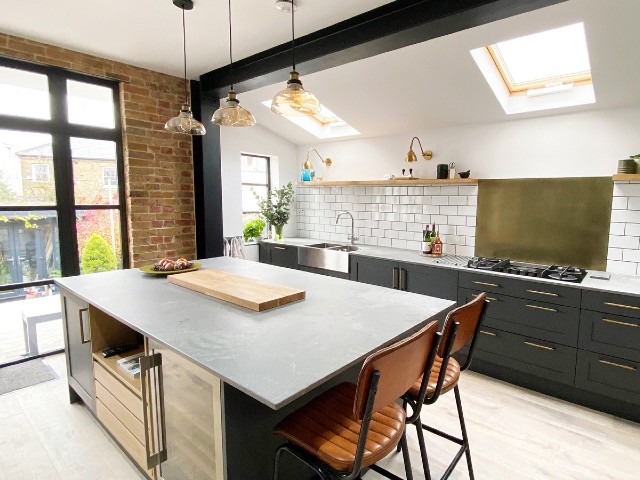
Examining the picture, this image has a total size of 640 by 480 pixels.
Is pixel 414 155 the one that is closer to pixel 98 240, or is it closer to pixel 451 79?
pixel 451 79

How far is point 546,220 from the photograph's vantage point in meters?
3.16

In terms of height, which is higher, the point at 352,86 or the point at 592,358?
the point at 352,86

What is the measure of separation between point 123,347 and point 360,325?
58.4 inches

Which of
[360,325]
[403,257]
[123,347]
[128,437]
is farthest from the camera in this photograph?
[403,257]

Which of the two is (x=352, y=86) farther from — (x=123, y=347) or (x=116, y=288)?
(x=123, y=347)

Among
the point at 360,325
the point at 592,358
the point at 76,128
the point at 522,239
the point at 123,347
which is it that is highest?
the point at 76,128

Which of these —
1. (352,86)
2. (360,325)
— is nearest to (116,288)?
(360,325)

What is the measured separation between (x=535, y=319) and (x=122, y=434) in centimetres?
276

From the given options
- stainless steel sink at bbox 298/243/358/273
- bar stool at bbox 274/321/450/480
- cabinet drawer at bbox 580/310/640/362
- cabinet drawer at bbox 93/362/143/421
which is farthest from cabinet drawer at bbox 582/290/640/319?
cabinet drawer at bbox 93/362/143/421

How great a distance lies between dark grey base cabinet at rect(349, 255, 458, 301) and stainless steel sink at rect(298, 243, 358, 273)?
115 millimetres

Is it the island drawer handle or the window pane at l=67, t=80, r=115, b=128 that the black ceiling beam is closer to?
the window pane at l=67, t=80, r=115, b=128

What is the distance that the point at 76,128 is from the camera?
129 inches

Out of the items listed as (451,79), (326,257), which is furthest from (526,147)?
(326,257)

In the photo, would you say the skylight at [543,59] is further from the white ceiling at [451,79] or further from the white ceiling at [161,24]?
the white ceiling at [161,24]
